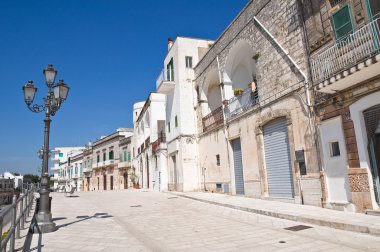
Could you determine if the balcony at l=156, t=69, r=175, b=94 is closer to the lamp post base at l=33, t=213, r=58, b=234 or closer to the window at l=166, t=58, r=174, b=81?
the window at l=166, t=58, r=174, b=81

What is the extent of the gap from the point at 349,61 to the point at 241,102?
23.9 feet

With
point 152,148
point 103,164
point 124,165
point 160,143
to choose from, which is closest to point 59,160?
point 103,164

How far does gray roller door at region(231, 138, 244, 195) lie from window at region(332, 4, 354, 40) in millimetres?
7501

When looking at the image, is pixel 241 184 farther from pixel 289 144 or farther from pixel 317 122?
pixel 317 122

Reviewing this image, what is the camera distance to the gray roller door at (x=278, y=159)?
35.6ft

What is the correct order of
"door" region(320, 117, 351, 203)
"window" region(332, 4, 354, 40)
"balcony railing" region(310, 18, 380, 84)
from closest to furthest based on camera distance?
"balcony railing" region(310, 18, 380, 84), "window" region(332, 4, 354, 40), "door" region(320, 117, 351, 203)

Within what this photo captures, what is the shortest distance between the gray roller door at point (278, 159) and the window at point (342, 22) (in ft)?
12.1

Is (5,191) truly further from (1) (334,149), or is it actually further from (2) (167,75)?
(1) (334,149)

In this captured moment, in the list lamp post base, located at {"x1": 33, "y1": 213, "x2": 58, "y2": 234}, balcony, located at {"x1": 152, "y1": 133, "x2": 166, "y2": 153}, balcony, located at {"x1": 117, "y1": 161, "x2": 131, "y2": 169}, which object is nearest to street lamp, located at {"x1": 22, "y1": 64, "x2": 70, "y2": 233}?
lamp post base, located at {"x1": 33, "y1": 213, "x2": 58, "y2": 234}

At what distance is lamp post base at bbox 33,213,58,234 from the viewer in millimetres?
7210

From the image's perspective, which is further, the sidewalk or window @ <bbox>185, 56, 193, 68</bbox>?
window @ <bbox>185, 56, 193, 68</bbox>

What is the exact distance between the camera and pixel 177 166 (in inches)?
806

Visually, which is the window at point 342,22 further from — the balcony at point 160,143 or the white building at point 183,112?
the balcony at point 160,143

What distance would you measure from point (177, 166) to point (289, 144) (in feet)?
36.6
